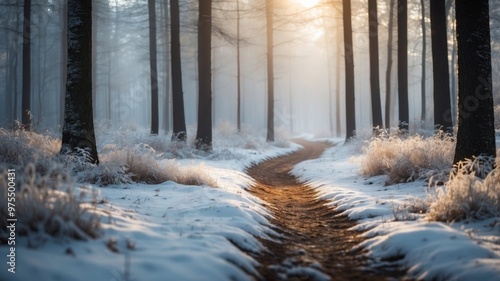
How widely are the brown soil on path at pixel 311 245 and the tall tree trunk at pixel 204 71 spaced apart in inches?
264

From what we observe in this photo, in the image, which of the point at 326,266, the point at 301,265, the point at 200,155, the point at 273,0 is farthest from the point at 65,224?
the point at 273,0

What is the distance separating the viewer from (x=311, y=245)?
4.12m

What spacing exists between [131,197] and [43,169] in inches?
63.4

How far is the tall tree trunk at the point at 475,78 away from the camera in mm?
5594

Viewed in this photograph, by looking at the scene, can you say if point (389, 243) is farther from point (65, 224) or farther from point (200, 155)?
point (200, 155)

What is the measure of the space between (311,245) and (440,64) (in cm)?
925

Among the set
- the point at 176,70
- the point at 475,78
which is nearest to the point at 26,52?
the point at 176,70

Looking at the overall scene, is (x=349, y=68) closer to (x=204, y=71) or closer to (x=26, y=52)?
(x=204, y=71)

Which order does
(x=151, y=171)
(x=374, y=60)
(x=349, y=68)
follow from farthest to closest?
(x=349, y=68), (x=374, y=60), (x=151, y=171)

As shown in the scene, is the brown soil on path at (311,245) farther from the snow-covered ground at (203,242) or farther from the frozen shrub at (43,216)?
the frozen shrub at (43,216)

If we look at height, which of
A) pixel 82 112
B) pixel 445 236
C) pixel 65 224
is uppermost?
pixel 82 112

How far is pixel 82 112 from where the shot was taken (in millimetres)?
6832

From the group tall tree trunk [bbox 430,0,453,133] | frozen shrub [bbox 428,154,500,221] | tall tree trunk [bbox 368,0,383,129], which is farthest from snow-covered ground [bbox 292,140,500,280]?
tall tree trunk [bbox 368,0,383,129]

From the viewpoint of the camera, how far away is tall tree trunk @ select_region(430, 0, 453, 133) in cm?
1022
